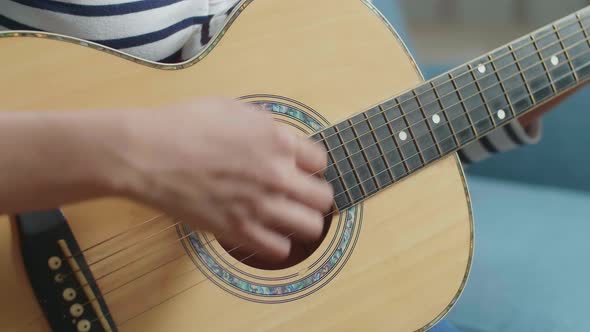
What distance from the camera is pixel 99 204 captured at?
581 mm

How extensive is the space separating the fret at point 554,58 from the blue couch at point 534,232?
0.30 metres

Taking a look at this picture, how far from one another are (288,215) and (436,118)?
0.26 meters

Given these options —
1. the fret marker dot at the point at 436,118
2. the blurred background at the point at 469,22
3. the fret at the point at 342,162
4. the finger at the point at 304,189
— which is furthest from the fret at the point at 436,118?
the blurred background at the point at 469,22

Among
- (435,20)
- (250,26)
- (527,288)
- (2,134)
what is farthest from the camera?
(435,20)

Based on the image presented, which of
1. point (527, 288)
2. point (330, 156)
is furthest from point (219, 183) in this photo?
point (527, 288)

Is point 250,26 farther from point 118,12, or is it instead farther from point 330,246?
point 330,246

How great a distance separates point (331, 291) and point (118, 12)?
0.35 m

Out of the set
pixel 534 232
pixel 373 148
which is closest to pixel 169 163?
pixel 373 148

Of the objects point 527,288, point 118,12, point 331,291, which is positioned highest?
point 118,12

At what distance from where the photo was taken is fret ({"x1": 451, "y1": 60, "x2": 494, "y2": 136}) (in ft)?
2.35

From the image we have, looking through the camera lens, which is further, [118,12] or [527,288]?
[527,288]

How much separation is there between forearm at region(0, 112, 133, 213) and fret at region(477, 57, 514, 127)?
432 millimetres

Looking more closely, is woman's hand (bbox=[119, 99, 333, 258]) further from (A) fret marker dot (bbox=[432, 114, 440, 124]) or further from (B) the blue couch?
(B) the blue couch

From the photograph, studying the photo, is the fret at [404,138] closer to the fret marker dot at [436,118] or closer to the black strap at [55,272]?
the fret marker dot at [436,118]
